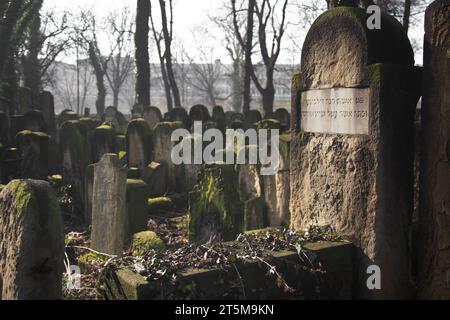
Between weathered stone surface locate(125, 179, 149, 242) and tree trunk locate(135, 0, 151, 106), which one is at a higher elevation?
tree trunk locate(135, 0, 151, 106)

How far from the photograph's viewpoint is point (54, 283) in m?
3.28

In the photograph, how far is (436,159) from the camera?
13.6 feet

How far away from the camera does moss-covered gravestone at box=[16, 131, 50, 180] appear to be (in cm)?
999

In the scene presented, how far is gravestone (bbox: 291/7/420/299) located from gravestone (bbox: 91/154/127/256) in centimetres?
291

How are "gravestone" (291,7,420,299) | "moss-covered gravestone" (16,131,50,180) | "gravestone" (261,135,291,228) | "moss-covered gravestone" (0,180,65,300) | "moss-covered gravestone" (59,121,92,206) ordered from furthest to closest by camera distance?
"moss-covered gravestone" (59,121,92,206)
"moss-covered gravestone" (16,131,50,180)
"gravestone" (261,135,291,228)
"gravestone" (291,7,420,299)
"moss-covered gravestone" (0,180,65,300)

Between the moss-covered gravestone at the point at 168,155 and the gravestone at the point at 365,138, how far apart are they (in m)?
7.14

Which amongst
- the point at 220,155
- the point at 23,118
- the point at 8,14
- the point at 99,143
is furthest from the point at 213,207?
the point at 8,14

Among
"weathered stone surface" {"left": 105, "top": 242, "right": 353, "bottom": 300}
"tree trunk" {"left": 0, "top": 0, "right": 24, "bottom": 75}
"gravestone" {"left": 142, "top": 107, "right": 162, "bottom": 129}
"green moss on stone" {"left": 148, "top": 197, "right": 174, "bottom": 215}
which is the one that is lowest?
"green moss on stone" {"left": 148, "top": 197, "right": 174, "bottom": 215}

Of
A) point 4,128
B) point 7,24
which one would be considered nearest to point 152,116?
point 4,128

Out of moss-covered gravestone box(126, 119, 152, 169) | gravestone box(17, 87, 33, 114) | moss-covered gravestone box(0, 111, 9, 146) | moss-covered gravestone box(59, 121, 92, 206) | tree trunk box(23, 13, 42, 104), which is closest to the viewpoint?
moss-covered gravestone box(59, 121, 92, 206)

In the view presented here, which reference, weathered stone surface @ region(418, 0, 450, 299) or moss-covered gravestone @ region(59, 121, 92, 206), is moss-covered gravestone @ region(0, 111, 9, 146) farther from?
weathered stone surface @ region(418, 0, 450, 299)

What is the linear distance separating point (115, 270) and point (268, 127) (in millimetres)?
7229

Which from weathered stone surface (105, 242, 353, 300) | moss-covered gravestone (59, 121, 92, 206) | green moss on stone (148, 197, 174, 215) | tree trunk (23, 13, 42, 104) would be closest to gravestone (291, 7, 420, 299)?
weathered stone surface (105, 242, 353, 300)

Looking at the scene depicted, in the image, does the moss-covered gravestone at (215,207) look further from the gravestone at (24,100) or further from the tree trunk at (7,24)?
the gravestone at (24,100)
